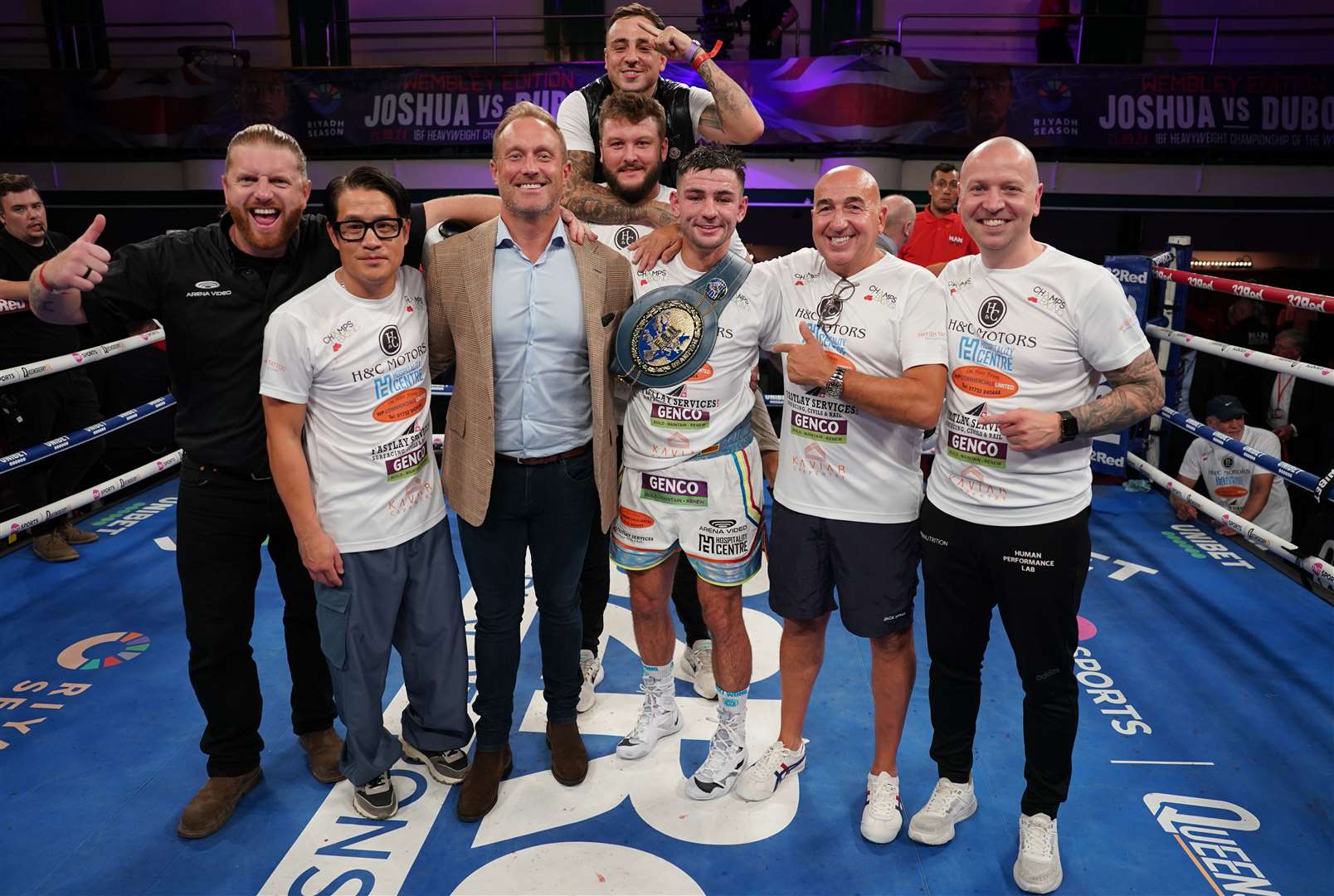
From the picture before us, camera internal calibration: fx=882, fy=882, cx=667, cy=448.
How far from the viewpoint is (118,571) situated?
408 cm

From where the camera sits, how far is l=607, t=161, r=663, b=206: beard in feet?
8.99

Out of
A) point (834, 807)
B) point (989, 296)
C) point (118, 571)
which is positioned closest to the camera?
point (989, 296)

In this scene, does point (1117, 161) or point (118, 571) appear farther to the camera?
point (1117, 161)

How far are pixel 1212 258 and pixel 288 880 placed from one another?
11.0 meters

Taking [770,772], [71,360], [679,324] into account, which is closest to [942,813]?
[770,772]

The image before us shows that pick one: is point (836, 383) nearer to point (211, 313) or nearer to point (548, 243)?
point (548, 243)

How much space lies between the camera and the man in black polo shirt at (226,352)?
2219mm

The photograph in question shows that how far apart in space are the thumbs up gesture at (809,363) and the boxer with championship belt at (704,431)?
23 cm

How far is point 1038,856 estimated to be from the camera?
2.20 meters

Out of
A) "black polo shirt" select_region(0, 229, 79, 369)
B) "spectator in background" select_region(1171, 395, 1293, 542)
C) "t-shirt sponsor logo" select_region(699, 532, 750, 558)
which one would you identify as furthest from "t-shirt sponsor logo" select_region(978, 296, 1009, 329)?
"black polo shirt" select_region(0, 229, 79, 369)

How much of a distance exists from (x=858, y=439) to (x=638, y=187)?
1075 millimetres

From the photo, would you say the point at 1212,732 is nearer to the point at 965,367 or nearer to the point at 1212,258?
the point at 965,367

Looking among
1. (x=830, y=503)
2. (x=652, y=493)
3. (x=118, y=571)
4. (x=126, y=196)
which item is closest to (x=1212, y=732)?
(x=830, y=503)

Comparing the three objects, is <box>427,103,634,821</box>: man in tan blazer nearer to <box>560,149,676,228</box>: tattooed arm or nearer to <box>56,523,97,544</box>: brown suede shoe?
<box>560,149,676,228</box>: tattooed arm
